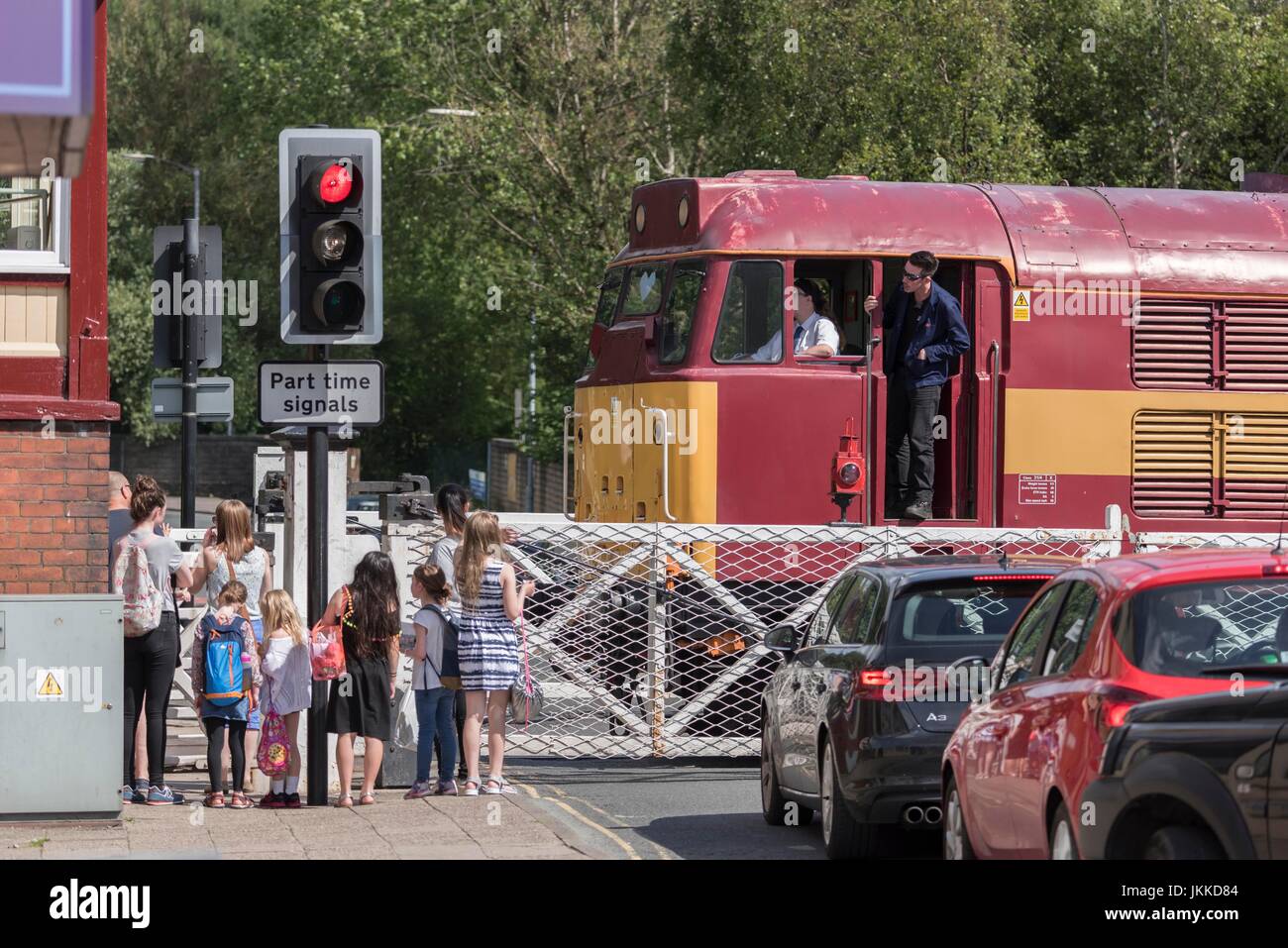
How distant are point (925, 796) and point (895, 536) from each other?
5.19 m

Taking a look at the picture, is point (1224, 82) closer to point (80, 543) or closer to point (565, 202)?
point (565, 202)

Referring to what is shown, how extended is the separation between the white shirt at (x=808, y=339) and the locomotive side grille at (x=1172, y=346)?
2387 mm

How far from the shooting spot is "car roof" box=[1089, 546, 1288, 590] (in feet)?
25.1

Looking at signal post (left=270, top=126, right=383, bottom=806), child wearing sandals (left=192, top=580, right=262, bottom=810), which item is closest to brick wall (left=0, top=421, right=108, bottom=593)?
child wearing sandals (left=192, top=580, right=262, bottom=810)

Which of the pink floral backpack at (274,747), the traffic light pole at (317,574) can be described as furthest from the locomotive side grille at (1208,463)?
the pink floral backpack at (274,747)

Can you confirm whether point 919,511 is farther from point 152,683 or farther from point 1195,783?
point 1195,783

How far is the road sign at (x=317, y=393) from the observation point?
11.7 meters

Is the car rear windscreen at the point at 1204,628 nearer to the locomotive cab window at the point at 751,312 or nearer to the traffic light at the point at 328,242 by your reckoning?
the traffic light at the point at 328,242

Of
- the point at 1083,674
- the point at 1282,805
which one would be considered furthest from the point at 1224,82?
the point at 1282,805

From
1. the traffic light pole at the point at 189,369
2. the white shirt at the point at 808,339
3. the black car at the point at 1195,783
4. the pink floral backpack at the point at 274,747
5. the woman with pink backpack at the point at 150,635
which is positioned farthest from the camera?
the traffic light pole at the point at 189,369

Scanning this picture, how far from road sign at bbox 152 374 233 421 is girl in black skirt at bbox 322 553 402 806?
518 cm

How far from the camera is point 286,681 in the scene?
12.1 m

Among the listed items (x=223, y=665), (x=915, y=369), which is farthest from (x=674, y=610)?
(x=223, y=665)

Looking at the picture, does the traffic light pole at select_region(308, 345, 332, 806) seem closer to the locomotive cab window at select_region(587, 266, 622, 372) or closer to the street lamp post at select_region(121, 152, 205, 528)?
the street lamp post at select_region(121, 152, 205, 528)
